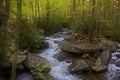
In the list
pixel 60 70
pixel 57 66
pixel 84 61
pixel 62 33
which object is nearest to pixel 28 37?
pixel 57 66

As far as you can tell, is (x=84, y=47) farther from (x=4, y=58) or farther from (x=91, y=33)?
(x=4, y=58)

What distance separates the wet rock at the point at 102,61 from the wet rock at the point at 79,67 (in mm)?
449

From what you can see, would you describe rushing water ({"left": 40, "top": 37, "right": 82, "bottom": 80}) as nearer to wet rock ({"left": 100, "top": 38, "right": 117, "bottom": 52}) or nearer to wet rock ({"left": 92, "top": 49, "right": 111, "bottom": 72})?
wet rock ({"left": 92, "top": 49, "right": 111, "bottom": 72})

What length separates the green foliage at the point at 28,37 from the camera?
15.7 meters

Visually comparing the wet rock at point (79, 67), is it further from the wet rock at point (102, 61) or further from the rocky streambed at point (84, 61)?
the wet rock at point (102, 61)

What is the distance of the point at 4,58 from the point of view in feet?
39.1

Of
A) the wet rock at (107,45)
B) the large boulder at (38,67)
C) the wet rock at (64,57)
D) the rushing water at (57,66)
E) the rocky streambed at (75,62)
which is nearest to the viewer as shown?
the large boulder at (38,67)

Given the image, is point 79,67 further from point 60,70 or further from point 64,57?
point 64,57

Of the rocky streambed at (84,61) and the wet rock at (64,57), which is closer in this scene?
the rocky streambed at (84,61)

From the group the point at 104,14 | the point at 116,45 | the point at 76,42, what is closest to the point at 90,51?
the point at 76,42

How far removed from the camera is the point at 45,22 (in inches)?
926

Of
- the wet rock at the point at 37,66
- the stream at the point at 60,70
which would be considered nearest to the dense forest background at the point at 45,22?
the wet rock at the point at 37,66

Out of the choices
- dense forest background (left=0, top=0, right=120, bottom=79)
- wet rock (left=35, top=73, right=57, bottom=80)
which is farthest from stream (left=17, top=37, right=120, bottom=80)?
Result: dense forest background (left=0, top=0, right=120, bottom=79)

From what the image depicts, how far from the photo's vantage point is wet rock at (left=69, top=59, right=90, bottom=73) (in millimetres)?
13430
